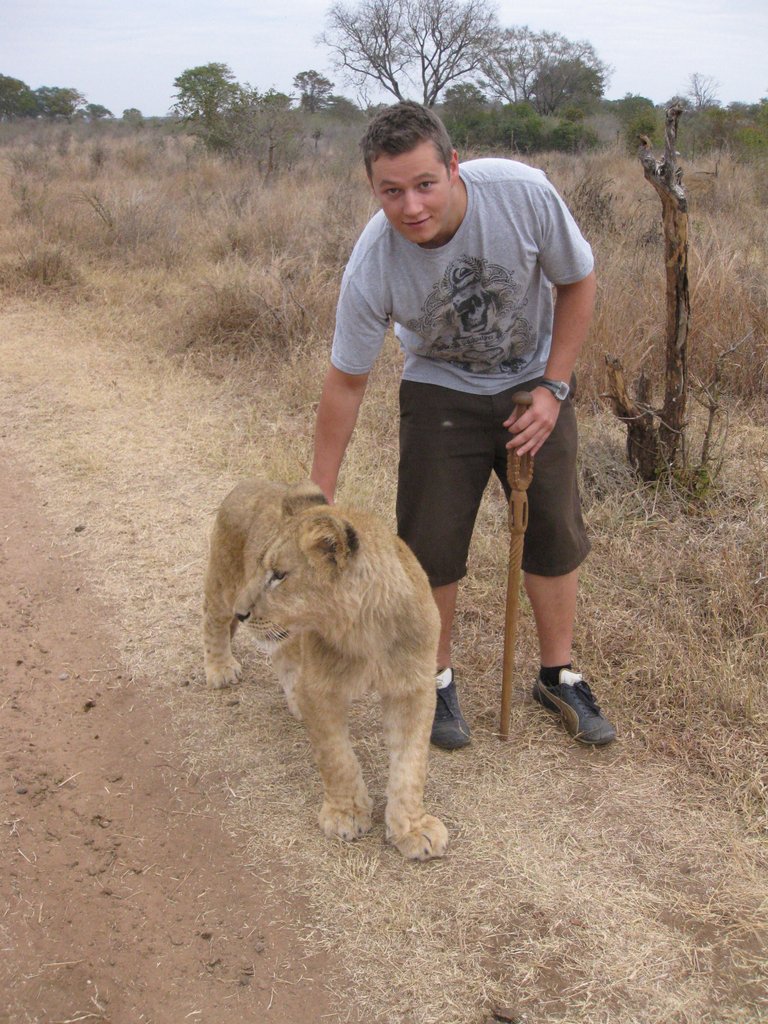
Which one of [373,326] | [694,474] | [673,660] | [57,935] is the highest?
[373,326]

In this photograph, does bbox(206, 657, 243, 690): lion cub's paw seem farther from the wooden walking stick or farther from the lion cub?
the wooden walking stick

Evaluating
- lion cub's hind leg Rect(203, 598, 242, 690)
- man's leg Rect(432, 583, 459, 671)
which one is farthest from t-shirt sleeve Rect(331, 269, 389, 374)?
lion cub's hind leg Rect(203, 598, 242, 690)

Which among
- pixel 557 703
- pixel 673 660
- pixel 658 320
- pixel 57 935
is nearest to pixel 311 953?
pixel 57 935

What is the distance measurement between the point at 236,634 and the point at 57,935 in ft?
6.19

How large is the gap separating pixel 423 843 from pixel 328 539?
109cm

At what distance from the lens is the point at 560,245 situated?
3131 mm

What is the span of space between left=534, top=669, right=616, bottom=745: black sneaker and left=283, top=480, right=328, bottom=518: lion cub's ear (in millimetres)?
1306

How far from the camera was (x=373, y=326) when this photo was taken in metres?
3.22

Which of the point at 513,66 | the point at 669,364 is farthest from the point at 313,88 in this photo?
the point at 669,364

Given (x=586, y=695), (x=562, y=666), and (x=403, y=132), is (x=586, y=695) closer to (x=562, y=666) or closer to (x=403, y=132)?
(x=562, y=666)

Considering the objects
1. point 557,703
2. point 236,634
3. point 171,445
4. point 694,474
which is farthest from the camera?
point 171,445

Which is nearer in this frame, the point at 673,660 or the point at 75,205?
the point at 673,660

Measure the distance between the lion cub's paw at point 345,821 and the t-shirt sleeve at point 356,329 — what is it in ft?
5.08

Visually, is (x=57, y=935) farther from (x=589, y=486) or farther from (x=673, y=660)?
(x=589, y=486)
